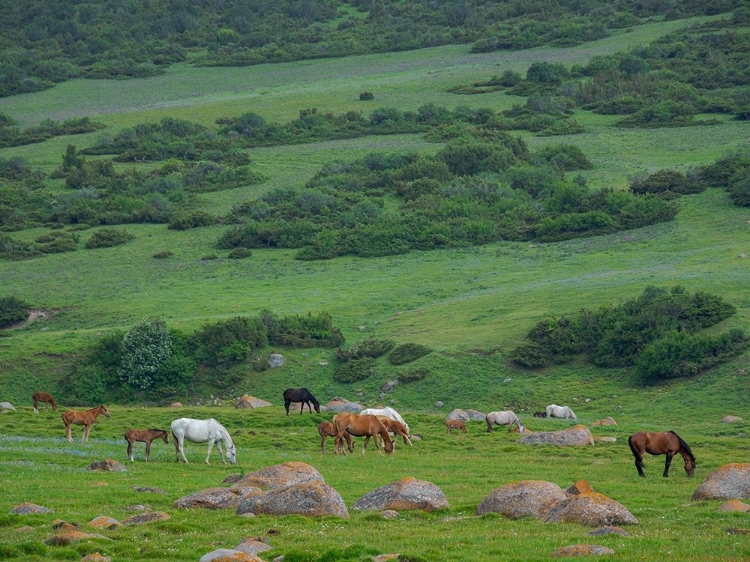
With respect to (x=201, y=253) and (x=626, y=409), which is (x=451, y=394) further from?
(x=201, y=253)

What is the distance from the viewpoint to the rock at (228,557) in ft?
59.6

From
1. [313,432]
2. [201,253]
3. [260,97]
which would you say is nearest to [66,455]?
[313,432]

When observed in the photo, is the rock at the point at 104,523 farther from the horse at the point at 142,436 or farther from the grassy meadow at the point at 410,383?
the horse at the point at 142,436

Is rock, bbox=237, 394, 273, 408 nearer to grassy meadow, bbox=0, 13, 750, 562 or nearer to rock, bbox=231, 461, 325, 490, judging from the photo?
grassy meadow, bbox=0, 13, 750, 562

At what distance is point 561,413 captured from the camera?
4881 centimetres

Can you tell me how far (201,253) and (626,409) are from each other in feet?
150


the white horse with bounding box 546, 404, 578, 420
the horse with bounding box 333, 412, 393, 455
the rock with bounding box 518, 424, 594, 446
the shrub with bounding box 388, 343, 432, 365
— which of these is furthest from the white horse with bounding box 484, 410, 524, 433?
the shrub with bounding box 388, 343, 432, 365

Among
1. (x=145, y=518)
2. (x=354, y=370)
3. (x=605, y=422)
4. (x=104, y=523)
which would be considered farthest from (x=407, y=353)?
(x=104, y=523)

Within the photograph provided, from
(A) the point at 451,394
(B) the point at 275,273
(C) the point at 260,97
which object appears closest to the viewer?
(A) the point at 451,394

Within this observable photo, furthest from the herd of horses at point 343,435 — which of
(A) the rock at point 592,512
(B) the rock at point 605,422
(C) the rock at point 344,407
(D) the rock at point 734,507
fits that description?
(A) the rock at point 592,512

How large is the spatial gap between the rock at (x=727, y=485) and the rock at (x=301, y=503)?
782 centimetres

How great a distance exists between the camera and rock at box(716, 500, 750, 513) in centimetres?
2361

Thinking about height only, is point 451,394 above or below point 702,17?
below

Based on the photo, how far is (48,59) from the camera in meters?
181
